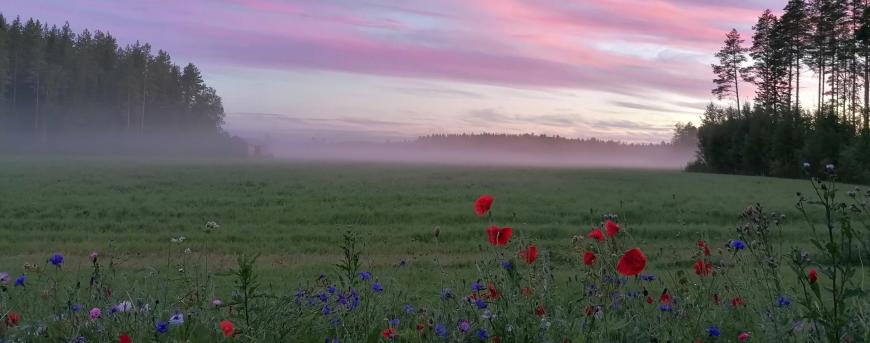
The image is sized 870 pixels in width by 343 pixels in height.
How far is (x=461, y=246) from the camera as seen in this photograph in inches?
517

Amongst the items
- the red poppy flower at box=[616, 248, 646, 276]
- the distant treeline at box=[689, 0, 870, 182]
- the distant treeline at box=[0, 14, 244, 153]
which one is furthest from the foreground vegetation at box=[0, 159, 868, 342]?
the distant treeline at box=[0, 14, 244, 153]

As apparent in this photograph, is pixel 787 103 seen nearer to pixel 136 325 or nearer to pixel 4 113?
pixel 136 325

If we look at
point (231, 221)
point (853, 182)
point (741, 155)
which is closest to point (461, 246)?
point (231, 221)

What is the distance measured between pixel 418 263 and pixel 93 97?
3109 inches

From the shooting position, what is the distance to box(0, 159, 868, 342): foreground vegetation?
10.8ft

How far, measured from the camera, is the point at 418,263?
35.7 ft

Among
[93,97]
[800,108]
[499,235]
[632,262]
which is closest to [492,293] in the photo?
[499,235]

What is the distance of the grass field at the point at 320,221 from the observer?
11320mm

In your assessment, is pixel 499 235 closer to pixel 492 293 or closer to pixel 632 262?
pixel 492 293

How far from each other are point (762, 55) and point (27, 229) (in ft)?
199

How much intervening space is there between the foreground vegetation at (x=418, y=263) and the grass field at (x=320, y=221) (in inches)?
3.3

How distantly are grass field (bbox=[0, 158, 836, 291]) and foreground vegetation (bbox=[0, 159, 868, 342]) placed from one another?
83 millimetres

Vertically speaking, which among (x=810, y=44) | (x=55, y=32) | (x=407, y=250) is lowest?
(x=407, y=250)

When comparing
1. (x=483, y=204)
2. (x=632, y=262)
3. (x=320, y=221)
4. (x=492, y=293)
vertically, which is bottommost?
(x=320, y=221)
